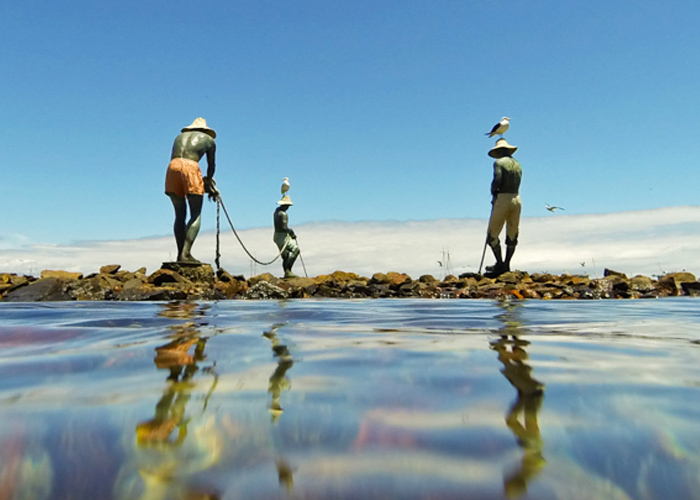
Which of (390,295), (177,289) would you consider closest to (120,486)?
(177,289)

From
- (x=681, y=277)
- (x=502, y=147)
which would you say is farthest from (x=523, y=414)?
(x=502, y=147)

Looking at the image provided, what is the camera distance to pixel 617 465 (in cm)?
68

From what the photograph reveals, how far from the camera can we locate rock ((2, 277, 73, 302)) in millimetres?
6719

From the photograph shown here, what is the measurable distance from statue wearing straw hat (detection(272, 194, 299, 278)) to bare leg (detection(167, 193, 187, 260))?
12.1ft

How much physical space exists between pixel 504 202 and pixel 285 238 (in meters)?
5.34

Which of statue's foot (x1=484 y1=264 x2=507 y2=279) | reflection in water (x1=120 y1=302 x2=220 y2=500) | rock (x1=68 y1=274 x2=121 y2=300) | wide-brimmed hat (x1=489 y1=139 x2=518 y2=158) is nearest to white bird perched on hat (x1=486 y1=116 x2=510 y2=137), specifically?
wide-brimmed hat (x1=489 y1=139 x2=518 y2=158)

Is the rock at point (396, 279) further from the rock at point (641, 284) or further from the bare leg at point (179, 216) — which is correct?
the bare leg at point (179, 216)

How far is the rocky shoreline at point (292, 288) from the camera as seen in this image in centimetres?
704

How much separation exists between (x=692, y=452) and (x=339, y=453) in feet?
1.71

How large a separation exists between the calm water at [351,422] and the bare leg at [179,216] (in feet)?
23.1

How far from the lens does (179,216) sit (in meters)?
8.57

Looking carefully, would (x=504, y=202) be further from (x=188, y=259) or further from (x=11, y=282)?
(x=11, y=282)

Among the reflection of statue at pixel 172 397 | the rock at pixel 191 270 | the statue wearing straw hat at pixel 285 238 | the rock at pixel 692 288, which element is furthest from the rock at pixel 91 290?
the rock at pixel 692 288

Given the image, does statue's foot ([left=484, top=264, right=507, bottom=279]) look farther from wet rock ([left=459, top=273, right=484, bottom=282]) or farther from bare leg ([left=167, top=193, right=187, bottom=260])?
bare leg ([left=167, top=193, right=187, bottom=260])
